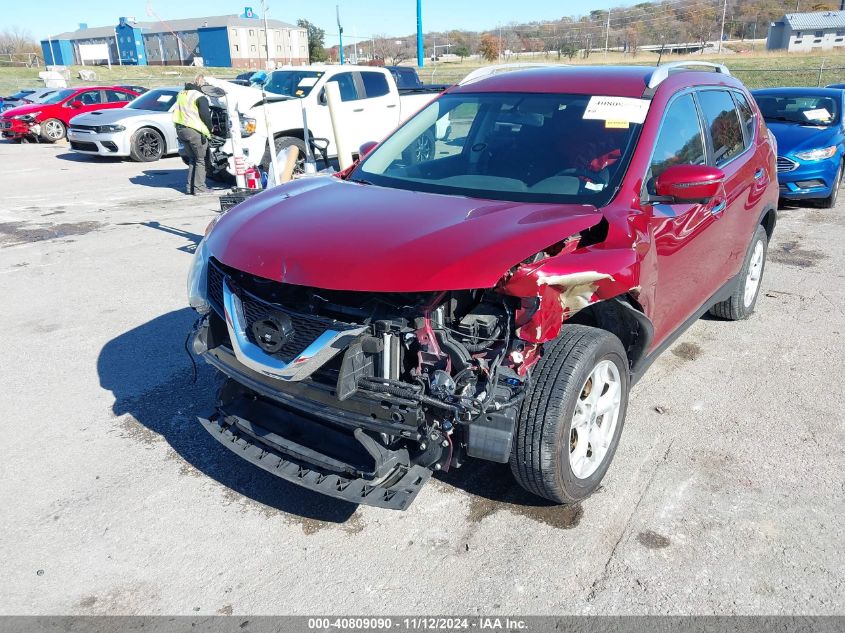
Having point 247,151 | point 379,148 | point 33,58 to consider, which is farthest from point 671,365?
point 33,58

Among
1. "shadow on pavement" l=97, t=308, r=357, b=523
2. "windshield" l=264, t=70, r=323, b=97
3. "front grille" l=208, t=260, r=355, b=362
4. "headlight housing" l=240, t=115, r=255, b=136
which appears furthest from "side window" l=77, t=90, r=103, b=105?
"front grille" l=208, t=260, r=355, b=362

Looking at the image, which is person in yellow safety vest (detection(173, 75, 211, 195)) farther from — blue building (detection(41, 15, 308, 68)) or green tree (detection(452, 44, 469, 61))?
green tree (detection(452, 44, 469, 61))

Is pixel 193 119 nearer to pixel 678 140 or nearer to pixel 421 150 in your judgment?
pixel 421 150

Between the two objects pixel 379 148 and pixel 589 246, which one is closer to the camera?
pixel 589 246

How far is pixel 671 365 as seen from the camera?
4902 mm

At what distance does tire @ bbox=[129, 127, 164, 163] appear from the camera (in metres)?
15.7

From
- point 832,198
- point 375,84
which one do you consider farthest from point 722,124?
point 375,84

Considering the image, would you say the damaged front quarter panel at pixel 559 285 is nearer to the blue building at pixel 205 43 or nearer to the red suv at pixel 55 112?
the red suv at pixel 55 112

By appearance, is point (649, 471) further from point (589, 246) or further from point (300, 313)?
point (300, 313)

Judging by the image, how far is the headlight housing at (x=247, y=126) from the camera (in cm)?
1119

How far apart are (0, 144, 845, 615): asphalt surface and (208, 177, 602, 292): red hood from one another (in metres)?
0.99

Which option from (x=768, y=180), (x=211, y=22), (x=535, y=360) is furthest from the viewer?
(x=211, y=22)

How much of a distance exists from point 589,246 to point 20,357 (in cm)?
433

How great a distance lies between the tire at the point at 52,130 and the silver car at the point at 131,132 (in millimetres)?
4685
